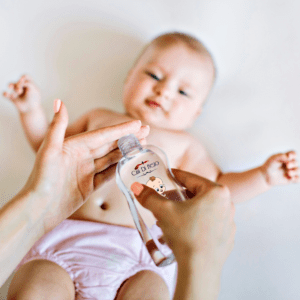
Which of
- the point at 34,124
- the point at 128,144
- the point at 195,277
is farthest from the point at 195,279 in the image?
the point at 34,124

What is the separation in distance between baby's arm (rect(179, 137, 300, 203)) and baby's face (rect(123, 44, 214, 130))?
0.42ft

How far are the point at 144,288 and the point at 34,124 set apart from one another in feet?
2.05

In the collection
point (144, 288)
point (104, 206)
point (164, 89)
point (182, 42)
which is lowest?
point (144, 288)

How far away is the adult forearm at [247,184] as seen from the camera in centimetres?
88

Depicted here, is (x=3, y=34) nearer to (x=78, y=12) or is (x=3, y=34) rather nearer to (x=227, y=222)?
(x=78, y=12)

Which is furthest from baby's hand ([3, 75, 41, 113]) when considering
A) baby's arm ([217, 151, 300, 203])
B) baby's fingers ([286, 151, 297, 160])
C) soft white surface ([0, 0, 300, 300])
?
baby's fingers ([286, 151, 297, 160])

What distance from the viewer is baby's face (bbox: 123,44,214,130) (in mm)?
888

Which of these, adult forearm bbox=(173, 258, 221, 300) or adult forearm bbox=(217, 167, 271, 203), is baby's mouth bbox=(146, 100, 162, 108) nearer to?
adult forearm bbox=(217, 167, 271, 203)

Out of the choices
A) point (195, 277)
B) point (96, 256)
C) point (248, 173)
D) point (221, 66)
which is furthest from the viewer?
point (221, 66)

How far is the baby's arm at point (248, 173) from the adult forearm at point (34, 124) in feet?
1.65

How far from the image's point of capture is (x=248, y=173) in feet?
2.97

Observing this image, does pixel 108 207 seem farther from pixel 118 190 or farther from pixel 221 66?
pixel 221 66

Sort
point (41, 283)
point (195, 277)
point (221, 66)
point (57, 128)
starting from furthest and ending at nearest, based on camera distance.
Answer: point (221, 66), point (41, 283), point (57, 128), point (195, 277)

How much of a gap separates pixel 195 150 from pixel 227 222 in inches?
19.9
